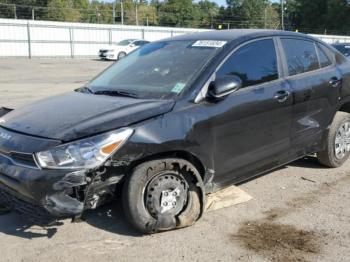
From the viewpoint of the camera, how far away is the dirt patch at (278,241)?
3891 mm

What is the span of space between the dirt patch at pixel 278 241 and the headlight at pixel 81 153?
135 cm

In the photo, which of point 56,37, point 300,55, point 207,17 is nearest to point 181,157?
point 300,55

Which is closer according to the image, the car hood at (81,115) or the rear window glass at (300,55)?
the car hood at (81,115)

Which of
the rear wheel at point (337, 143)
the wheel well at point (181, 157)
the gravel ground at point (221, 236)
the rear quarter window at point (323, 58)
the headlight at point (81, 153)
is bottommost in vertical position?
the gravel ground at point (221, 236)

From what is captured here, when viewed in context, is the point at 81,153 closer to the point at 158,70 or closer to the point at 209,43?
the point at 158,70

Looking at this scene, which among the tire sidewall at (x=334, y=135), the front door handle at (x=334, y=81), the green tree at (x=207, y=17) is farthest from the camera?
the green tree at (x=207, y=17)

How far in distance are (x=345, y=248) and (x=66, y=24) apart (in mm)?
37808

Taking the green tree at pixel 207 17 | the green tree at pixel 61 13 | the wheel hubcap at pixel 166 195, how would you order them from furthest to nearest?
the green tree at pixel 207 17
the green tree at pixel 61 13
the wheel hubcap at pixel 166 195

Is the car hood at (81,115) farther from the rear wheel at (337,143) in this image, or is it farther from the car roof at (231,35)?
the rear wheel at (337,143)

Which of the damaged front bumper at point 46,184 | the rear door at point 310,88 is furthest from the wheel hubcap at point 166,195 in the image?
the rear door at point 310,88

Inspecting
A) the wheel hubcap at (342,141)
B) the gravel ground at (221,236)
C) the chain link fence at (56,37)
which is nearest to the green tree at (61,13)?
the chain link fence at (56,37)

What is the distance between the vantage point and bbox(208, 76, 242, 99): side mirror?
4.34m

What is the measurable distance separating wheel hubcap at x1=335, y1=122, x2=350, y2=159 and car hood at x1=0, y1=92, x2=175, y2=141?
278 cm

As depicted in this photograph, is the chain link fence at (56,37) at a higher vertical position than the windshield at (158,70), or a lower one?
lower
